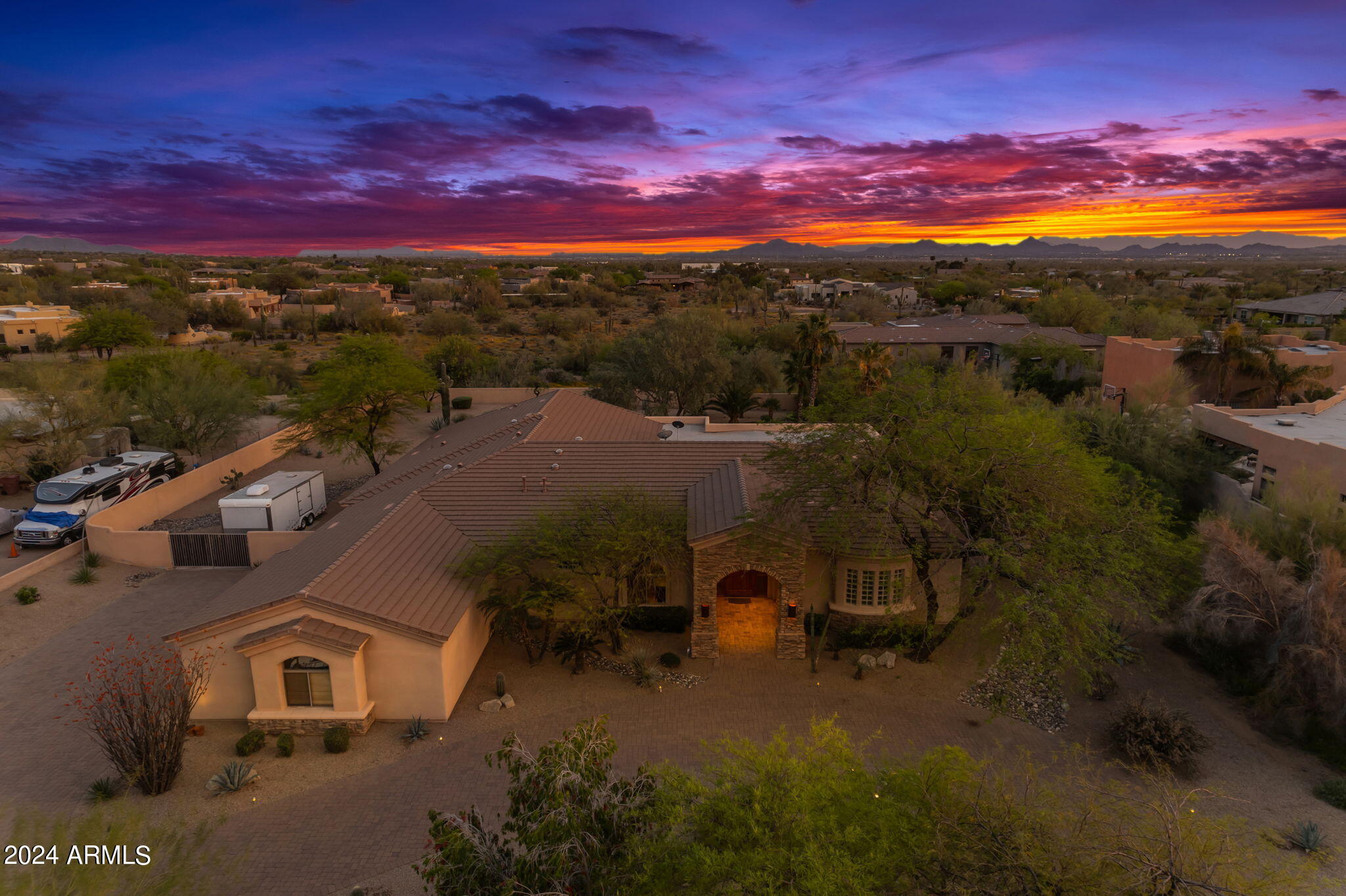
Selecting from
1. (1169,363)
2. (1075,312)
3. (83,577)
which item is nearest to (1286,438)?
(1169,363)

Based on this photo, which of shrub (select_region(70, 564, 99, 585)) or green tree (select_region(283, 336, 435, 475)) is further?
green tree (select_region(283, 336, 435, 475))

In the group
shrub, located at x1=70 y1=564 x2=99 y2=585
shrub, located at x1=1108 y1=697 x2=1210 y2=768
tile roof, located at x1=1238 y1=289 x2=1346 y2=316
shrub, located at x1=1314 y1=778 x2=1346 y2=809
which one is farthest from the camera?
tile roof, located at x1=1238 y1=289 x2=1346 y2=316

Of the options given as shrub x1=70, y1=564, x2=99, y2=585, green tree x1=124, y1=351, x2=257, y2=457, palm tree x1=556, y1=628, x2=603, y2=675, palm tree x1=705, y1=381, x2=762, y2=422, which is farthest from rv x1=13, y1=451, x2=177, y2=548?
palm tree x1=705, y1=381, x2=762, y2=422

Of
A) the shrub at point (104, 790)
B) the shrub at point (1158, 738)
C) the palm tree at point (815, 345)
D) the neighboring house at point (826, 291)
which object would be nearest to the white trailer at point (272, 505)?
the shrub at point (104, 790)

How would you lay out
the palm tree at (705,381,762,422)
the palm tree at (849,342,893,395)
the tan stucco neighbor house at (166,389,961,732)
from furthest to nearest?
the palm tree at (705,381,762,422)
the palm tree at (849,342,893,395)
the tan stucco neighbor house at (166,389,961,732)

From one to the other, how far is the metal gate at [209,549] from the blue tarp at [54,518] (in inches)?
175

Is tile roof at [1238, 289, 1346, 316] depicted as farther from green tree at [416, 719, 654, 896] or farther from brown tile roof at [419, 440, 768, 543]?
green tree at [416, 719, 654, 896]

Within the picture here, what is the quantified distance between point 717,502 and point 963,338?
41.4 m

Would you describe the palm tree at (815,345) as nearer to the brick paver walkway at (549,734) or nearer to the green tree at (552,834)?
the brick paver walkway at (549,734)

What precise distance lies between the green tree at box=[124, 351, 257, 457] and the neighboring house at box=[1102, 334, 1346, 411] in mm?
40568

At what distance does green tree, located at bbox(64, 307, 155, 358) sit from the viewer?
54.3 metres

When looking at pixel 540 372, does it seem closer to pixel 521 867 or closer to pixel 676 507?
pixel 676 507

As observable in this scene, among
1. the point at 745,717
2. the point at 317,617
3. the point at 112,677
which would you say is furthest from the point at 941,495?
the point at 112,677

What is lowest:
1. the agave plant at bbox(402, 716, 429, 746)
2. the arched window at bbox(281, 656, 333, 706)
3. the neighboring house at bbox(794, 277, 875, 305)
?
the agave plant at bbox(402, 716, 429, 746)
